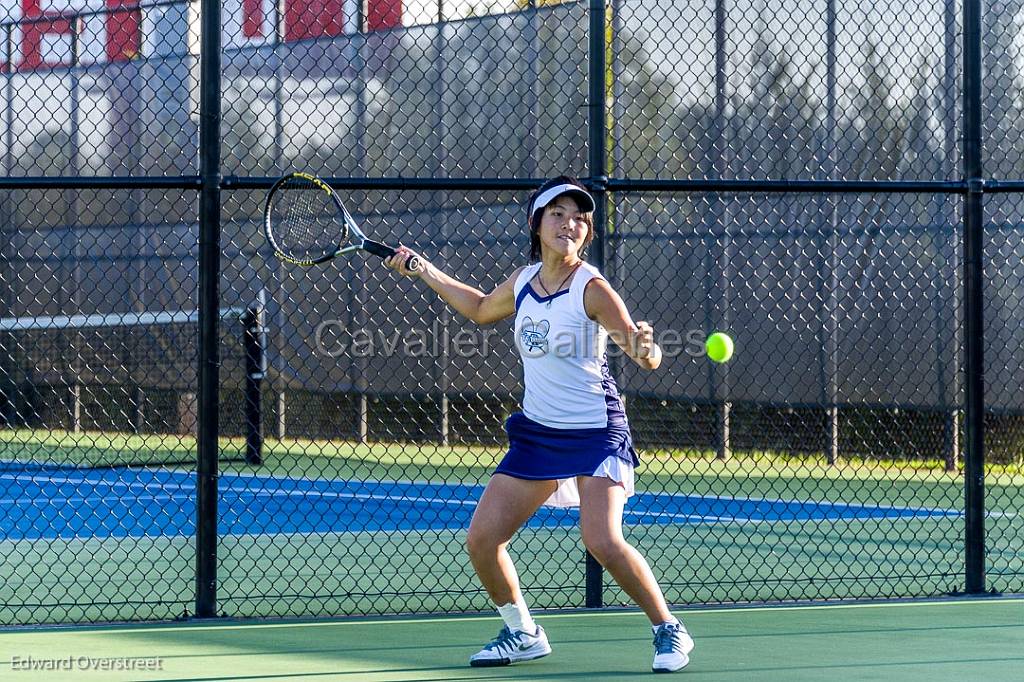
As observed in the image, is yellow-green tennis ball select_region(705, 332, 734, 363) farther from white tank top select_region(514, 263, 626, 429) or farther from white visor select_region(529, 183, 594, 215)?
white visor select_region(529, 183, 594, 215)

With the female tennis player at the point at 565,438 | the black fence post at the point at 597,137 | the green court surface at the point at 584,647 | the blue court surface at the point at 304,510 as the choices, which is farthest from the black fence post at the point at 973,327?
the blue court surface at the point at 304,510

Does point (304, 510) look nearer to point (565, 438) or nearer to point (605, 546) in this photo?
point (565, 438)

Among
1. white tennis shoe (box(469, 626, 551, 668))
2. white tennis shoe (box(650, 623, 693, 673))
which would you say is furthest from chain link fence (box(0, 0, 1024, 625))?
white tennis shoe (box(650, 623, 693, 673))

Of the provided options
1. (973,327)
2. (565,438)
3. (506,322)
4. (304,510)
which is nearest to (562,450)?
(565,438)

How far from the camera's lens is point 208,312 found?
18.9 ft

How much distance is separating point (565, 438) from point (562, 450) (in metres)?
0.04

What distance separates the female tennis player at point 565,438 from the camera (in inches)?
184

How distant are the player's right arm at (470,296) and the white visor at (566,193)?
0.28 m

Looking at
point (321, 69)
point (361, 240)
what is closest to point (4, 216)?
point (321, 69)

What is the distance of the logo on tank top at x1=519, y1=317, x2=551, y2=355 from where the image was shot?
4.74 m

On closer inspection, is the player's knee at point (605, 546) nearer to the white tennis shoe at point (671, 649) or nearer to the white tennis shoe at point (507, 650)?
the white tennis shoe at point (671, 649)

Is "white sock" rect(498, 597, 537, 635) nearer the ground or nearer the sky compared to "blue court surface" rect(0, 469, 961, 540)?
nearer the sky

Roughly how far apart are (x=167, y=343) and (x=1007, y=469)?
29.8 feet

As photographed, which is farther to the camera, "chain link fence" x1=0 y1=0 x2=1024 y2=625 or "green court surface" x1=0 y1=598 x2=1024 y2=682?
"chain link fence" x1=0 y1=0 x2=1024 y2=625
